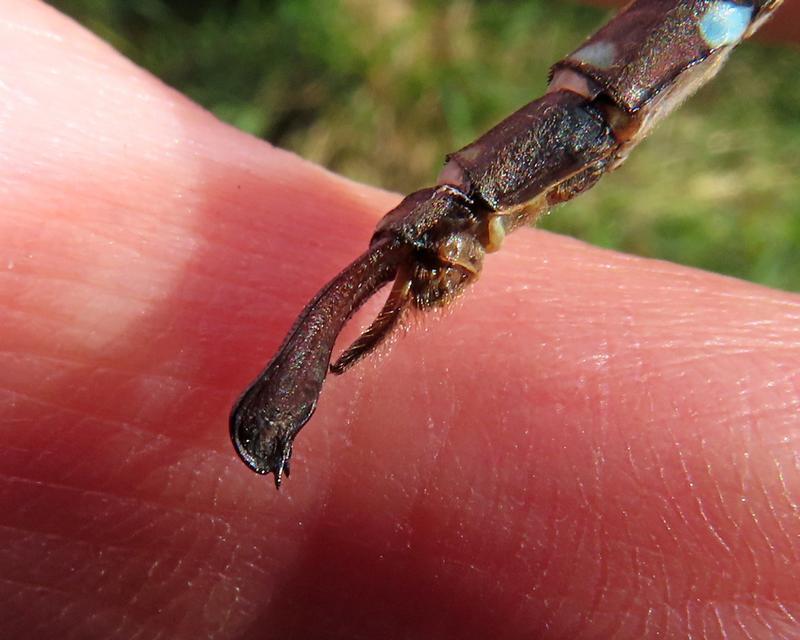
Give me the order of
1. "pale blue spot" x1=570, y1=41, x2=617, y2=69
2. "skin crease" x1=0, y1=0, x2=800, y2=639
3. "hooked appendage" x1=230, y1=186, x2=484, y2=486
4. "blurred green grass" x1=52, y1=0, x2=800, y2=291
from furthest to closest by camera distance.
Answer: "blurred green grass" x1=52, y1=0, x2=800, y2=291
"skin crease" x1=0, y1=0, x2=800, y2=639
"pale blue spot" x1=570, y1=41, x2=617, y2=69
"hooked appendage" x1=230, y1=186, x2=484, y2=486

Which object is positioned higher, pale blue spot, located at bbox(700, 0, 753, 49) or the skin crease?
pale blue spot, located at bbox(700, 0, 753, 49)

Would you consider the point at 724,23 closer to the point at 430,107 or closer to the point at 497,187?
the point at 497,187

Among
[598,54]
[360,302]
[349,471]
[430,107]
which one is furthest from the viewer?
[430,107]

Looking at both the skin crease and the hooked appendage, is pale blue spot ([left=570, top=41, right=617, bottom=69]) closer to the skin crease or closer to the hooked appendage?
the hooked appendage

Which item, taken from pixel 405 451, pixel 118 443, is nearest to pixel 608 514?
pixel 405 451

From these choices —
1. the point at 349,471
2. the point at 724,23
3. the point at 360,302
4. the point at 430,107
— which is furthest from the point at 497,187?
the point at 430,107

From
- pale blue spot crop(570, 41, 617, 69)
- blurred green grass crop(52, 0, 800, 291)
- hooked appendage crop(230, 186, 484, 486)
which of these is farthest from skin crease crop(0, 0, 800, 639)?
blurred green grass crop(52, 0, 800, 291)

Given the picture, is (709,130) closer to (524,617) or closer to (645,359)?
(645,359)
